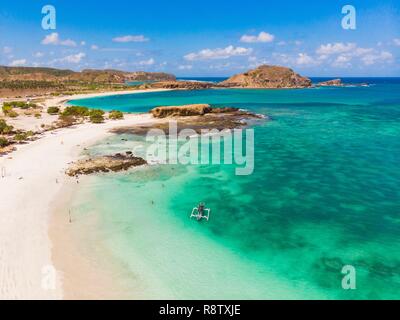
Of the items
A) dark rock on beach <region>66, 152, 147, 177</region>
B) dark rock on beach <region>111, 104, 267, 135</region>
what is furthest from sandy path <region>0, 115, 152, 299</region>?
dark rock on beach <region>111, 104, 267, 135</region>

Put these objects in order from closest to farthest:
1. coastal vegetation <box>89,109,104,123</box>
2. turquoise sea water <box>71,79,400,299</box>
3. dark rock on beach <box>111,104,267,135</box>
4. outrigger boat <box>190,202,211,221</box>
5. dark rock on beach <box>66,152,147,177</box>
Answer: turquoise sea water <box>71,79,400,299</box> → outrigger boat <box>190,202,211,221</box> → dark rock on beach <box>66,152,147,177</box> → dark rock on beach <box>111,104,267,135</box> → coastal vegetation <box>89,109,104,123</box>

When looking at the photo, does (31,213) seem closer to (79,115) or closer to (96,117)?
(96,117)

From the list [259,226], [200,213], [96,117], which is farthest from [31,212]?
[96,117]

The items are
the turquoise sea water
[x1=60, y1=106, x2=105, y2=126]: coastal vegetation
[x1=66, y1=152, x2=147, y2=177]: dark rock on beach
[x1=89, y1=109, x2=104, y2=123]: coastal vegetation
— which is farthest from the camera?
[x1=60, y1=106, x2=105, y2=126]: coastal vegetation

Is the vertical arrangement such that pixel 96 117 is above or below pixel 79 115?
below

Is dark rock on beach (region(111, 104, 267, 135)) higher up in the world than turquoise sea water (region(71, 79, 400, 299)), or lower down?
higher up

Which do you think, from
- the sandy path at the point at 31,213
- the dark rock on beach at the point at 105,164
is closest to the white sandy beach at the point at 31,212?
the sandy path at the point at 31,213

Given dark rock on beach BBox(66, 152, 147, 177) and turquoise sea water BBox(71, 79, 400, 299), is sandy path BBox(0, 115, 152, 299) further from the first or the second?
turquoise sea water BBox(71, 79, 400, 299)

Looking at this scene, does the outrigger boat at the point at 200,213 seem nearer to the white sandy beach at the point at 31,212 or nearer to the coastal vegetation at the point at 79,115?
the white sandy beach at the point at 31,212
